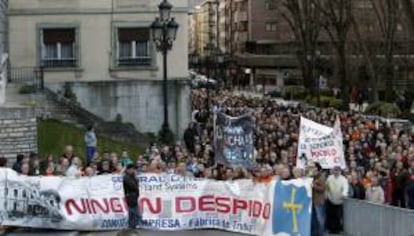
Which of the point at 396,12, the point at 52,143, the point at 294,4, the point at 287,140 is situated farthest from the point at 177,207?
the point at 294,4

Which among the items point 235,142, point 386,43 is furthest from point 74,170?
point 386,43

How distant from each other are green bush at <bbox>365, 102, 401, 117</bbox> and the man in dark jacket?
28853 millimetres

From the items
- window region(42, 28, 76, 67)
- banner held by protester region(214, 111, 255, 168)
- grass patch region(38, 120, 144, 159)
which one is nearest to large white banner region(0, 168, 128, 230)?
banner held by protester region(214, 111, 255, 168)

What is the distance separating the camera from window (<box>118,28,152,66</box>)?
42594 mm

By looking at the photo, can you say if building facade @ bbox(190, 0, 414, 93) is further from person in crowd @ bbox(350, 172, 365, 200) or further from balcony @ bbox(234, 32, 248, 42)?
person in crowd @ bbox(350, 172, 365, 200)

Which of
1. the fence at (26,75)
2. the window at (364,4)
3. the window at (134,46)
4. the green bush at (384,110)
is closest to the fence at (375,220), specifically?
the fence at (26,75)

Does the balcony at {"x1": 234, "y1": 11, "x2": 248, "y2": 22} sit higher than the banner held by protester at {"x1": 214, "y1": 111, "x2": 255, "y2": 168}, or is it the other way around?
the balcony at {"x1": 234, "y1": 11, "x2": 248, "y2": 22}

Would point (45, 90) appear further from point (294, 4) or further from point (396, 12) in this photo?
point (294, 4)

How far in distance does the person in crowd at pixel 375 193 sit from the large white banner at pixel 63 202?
15.4 feet

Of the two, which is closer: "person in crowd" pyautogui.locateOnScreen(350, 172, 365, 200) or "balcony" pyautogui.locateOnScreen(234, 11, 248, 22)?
"person in crowd" pyautogui.locateOnScreen(350, 172, 365, 200)

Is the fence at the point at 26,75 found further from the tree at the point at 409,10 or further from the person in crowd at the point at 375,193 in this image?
the person in crowd at the point at 375,193

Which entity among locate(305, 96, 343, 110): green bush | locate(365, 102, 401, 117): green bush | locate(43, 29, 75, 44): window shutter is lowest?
locate(305, 96, 343, 110): green bush

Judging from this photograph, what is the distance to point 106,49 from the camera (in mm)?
42500

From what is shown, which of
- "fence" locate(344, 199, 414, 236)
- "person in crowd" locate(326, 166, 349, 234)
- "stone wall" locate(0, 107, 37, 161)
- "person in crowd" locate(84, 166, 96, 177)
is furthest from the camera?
"stone wall" locate(0, 107, 37, 161)
